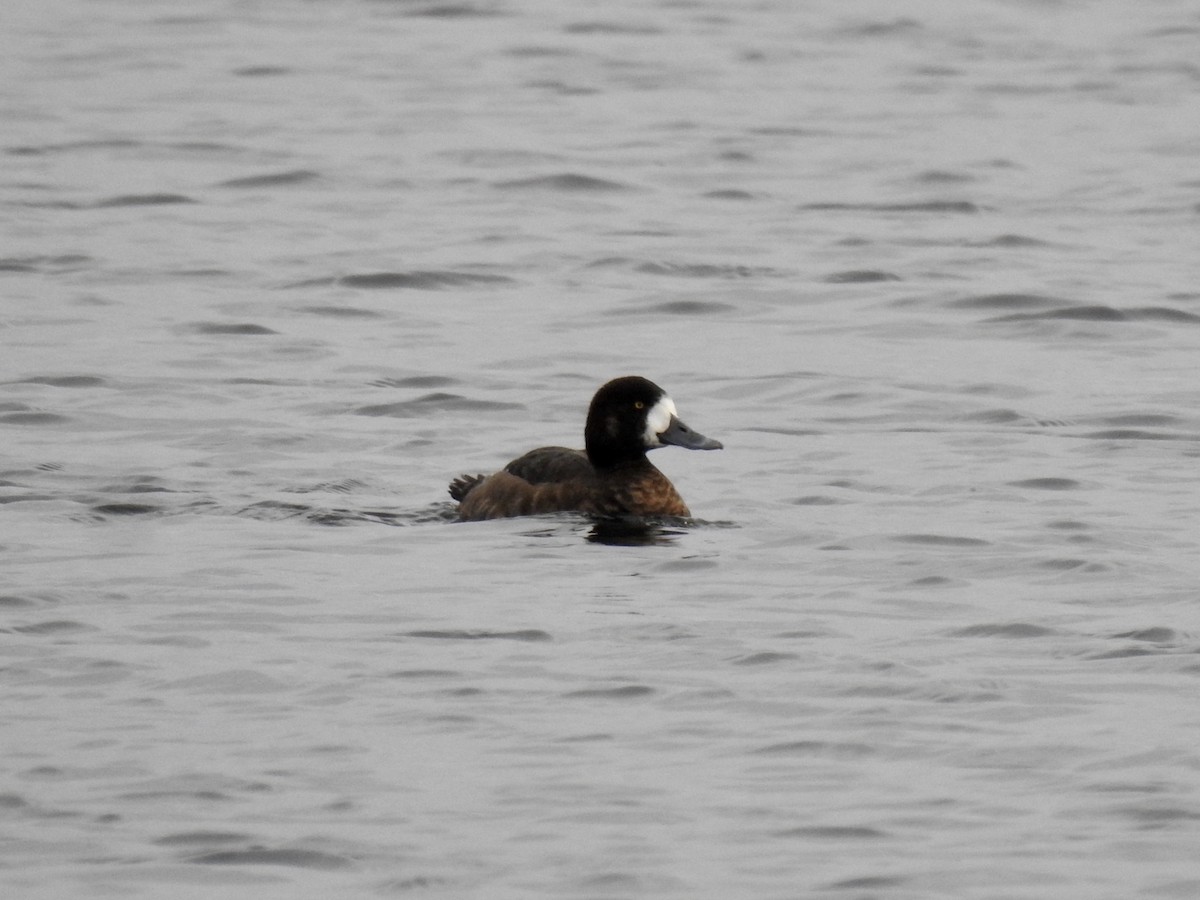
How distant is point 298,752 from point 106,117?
19.7 metres

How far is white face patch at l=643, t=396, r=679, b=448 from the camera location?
12.4 m

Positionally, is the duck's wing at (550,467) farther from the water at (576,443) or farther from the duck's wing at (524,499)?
the water at (576,443)

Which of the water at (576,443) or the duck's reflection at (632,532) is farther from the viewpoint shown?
the duck's reflection at (632,532)

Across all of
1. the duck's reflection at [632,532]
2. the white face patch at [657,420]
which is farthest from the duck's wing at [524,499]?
the white face patch at [657,420]

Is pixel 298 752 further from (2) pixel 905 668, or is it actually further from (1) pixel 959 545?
(1) pixel 959 545

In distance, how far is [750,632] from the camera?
1005cm

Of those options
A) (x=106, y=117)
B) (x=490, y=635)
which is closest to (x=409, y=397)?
(x=490, y=635)

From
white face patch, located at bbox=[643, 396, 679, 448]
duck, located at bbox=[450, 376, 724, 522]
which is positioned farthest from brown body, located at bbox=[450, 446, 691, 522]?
white face patch, located at bbox=[643, 396, 679, 448]

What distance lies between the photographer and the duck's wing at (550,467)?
1224cm

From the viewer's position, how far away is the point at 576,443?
14.7 metres

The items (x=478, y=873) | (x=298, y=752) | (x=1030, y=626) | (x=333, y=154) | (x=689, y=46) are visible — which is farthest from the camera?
(x=689, y=46)

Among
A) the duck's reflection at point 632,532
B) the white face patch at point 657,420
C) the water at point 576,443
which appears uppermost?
the white face patch at point 657,420

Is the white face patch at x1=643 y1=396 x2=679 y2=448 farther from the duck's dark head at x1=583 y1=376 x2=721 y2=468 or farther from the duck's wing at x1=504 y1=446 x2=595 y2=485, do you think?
the duck's wing at x1=504 y1=446 x2=595 y2=485

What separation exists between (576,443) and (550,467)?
8.04 feet
